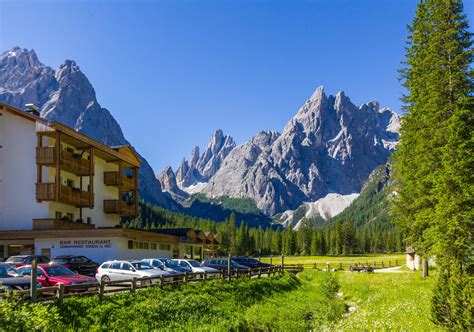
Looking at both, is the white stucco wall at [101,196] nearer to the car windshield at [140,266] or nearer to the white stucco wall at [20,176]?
the white stucco wall at [20,176]

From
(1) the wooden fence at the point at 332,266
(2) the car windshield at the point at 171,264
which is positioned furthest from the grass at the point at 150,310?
(1) the wooden fence at the point at 332,266

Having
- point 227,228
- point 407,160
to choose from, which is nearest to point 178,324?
point 407,160

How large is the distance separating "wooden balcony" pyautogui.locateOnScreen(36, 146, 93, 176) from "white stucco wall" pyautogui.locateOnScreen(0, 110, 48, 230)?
166 centimetres

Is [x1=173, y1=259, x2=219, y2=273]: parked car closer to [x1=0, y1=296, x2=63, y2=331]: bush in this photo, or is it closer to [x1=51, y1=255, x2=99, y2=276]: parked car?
[x1=51, y1=255, x2=99, y2=276]: parked car

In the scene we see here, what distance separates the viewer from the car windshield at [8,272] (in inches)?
914

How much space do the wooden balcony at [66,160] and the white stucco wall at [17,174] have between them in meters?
1.66

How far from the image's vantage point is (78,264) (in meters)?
32.9

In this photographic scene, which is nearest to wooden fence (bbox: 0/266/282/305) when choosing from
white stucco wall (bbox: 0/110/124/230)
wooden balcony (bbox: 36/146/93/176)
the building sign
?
the building sign

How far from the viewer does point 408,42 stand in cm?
3778

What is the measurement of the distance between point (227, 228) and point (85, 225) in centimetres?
11426

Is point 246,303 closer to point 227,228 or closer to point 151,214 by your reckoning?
point 227,228

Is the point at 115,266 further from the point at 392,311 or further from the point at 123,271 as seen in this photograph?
the point at 392,311

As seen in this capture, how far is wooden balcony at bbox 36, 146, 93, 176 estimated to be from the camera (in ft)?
135

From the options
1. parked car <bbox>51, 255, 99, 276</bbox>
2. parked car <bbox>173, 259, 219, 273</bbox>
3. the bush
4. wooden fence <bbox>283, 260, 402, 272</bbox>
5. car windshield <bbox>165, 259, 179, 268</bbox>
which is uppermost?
the bush
